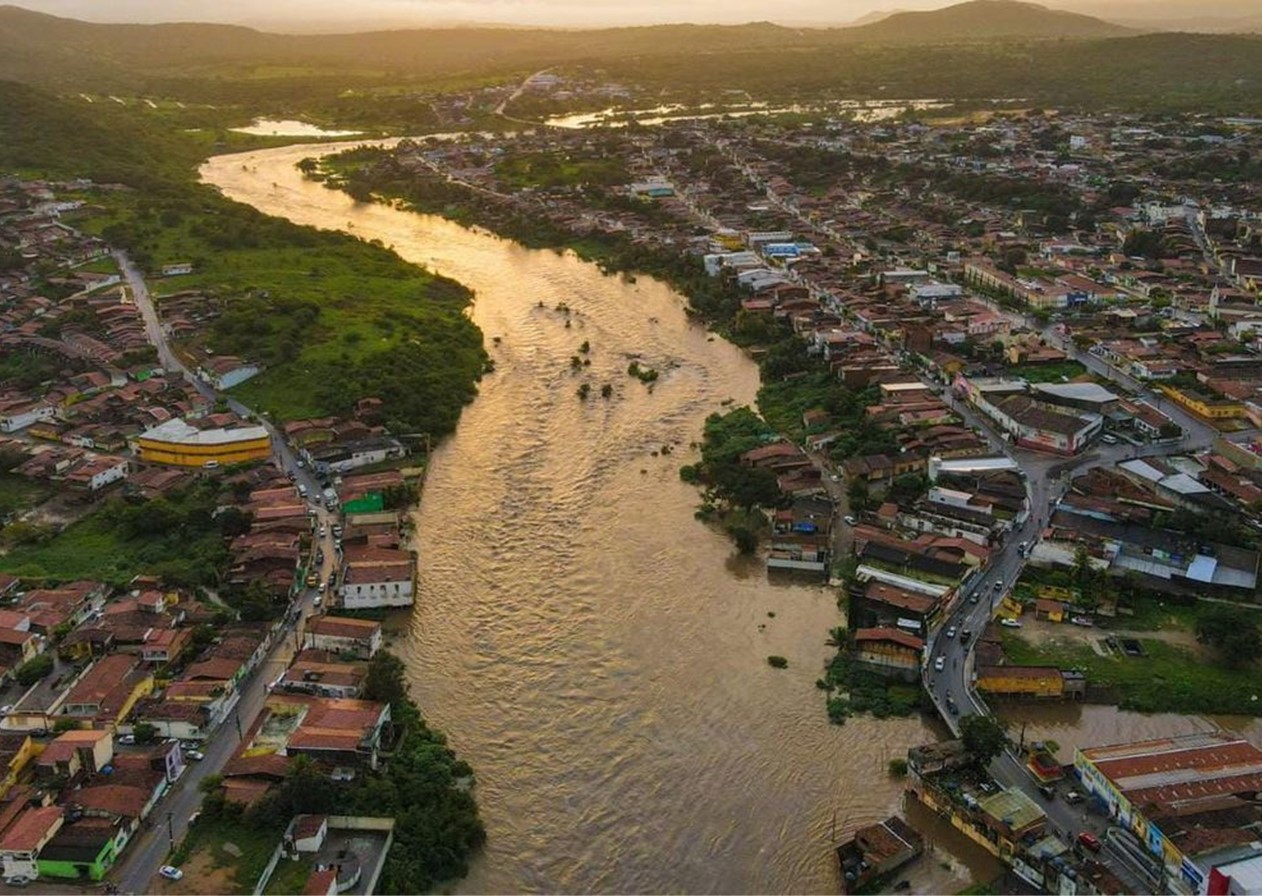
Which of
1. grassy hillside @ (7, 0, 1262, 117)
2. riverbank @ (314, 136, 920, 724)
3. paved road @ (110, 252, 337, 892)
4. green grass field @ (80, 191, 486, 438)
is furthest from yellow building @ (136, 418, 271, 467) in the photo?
grassy hillside @ (7, 0, 1262, 117)

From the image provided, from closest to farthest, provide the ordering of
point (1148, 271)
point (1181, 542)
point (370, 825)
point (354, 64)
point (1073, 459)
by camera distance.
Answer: point (370, 825) < point (1181, 542) < point (1073, 459) < point (1148, 271) < point (354, 64)

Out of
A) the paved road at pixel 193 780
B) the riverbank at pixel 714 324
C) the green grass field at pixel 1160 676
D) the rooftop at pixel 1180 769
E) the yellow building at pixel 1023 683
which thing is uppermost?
the rooftop at pixel 1180 769

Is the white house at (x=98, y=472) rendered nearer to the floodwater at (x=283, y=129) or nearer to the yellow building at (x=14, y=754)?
the yellow building at (x=14, y=754)

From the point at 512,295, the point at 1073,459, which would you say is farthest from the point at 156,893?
the point at 512,295

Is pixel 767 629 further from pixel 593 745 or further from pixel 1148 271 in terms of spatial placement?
pixel 1148 271

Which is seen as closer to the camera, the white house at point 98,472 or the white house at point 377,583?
the white house at point 377,583

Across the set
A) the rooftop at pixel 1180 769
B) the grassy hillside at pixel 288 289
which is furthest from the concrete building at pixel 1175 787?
the grassy hillside at pixel 288 289

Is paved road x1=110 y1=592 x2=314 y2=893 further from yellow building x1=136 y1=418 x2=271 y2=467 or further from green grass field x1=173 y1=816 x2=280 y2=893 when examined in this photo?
yellow building x1=136 y1=418 x2=271 y2=467
